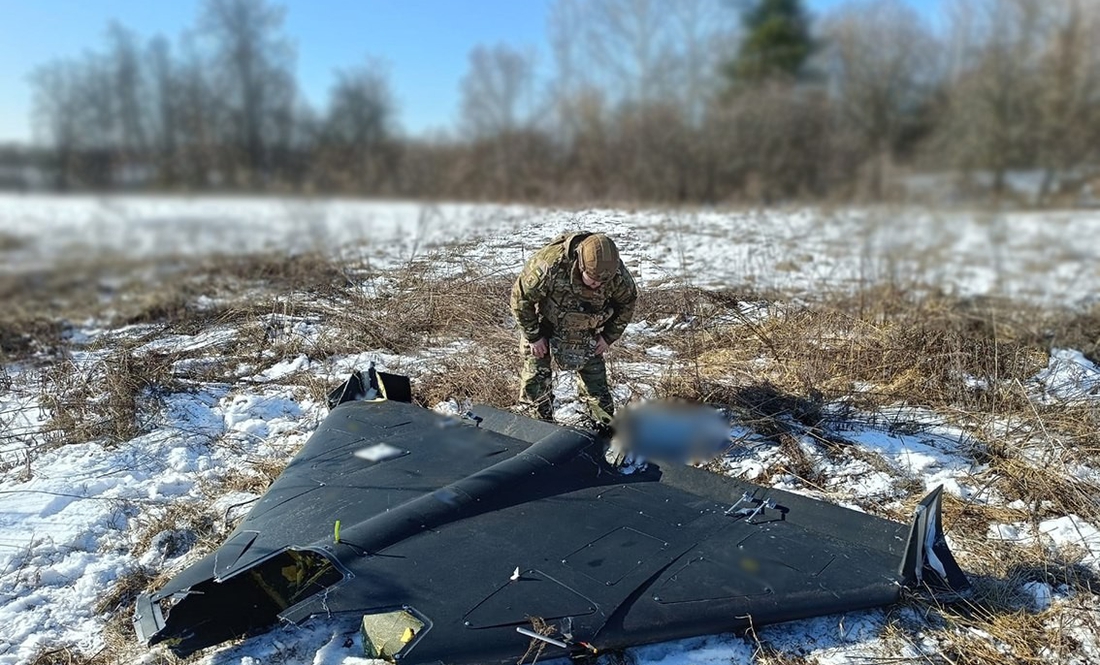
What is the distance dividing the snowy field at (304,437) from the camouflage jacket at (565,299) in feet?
2.90

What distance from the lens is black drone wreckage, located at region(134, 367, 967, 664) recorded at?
2.55 m

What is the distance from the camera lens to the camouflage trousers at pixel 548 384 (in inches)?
182

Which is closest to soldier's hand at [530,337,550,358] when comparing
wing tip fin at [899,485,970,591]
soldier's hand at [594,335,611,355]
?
soldier's hand at [594,335,611,355]

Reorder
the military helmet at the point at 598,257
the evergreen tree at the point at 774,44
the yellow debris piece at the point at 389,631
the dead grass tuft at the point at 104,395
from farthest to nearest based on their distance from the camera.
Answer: the evergreen tree at the point at 774,44, the dead grass tuft at the point at 104,395, the military helmet at the point at 598,257, the yellow debris piece at the point at 389,631

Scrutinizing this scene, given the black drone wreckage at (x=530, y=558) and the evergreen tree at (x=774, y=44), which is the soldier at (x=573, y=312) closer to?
the black drone wreckage at (x=530, y=558)

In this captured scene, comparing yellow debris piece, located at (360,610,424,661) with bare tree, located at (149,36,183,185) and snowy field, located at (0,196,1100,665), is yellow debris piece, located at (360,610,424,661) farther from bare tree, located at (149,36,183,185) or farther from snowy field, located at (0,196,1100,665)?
bare tree, located at (149,36,183,185)

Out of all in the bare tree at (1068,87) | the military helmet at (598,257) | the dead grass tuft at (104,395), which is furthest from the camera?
the bare tree at (1068,87)

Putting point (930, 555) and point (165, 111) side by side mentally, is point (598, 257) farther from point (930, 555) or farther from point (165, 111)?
point (165, 111)

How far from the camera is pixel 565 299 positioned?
14.3 ft

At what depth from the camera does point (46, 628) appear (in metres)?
3.17

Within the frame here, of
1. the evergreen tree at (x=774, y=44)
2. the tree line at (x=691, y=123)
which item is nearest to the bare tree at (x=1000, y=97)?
the tree line at (x=691, y=123)

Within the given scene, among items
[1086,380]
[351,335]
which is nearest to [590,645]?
[351,335]

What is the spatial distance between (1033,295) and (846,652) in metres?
8.03

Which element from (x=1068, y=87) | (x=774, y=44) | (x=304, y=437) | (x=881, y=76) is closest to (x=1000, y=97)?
(x=1068, y=87)
